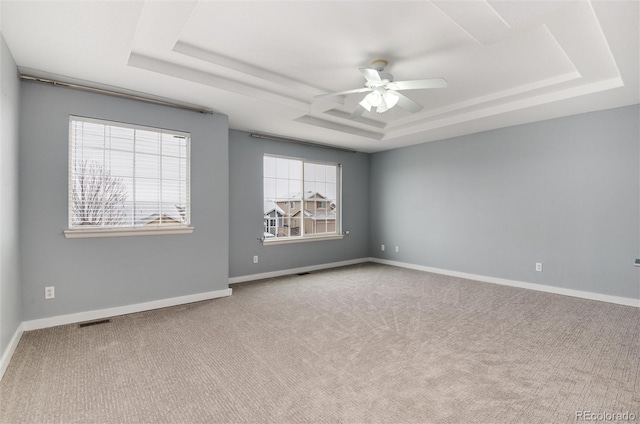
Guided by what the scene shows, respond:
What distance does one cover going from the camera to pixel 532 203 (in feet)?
14.9

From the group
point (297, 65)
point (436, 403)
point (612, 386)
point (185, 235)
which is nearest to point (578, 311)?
point (612, 386)

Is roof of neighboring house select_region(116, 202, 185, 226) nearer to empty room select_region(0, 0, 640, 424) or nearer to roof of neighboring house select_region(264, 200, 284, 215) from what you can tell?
empty room select_region(0, 0, 640, 424)

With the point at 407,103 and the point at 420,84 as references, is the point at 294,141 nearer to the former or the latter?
the point at 407,103

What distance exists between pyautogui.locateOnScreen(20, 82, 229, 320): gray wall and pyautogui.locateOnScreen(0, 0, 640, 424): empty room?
2cm

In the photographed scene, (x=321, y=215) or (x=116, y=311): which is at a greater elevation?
(x=321, y=215)

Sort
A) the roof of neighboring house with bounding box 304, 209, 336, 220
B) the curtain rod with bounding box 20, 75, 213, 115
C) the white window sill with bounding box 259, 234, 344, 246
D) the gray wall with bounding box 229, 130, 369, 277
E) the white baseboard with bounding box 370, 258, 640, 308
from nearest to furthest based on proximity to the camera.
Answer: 1. the curtain rod with bounding box 20, 75, 213, 115
2. the white baseboard with bounding box 370, 258, 640, 308
3. the gray wall with bounding box 229, 130, 369, 277
4. the white window sill with bounding box 259, 234, 344, 246
5. the roof of neighboring house with bounding box 304, 209, 336, 220

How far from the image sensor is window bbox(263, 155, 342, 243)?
17.7 feet

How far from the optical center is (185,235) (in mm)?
3830

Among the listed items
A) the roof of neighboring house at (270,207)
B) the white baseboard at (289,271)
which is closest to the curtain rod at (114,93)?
the roof of neighboring house at (270,207)

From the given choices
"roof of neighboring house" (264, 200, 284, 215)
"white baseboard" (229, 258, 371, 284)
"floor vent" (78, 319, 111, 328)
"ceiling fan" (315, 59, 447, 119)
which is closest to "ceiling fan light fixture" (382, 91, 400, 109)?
"ceiling fan" (315, 59, 447, 119)

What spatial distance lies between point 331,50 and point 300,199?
3.21 m

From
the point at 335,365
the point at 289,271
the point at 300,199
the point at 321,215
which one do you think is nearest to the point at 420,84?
the point at 335,365

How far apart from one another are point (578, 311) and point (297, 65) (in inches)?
163

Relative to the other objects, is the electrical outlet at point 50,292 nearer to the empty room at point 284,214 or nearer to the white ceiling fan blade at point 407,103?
the empty room at point 284,214
